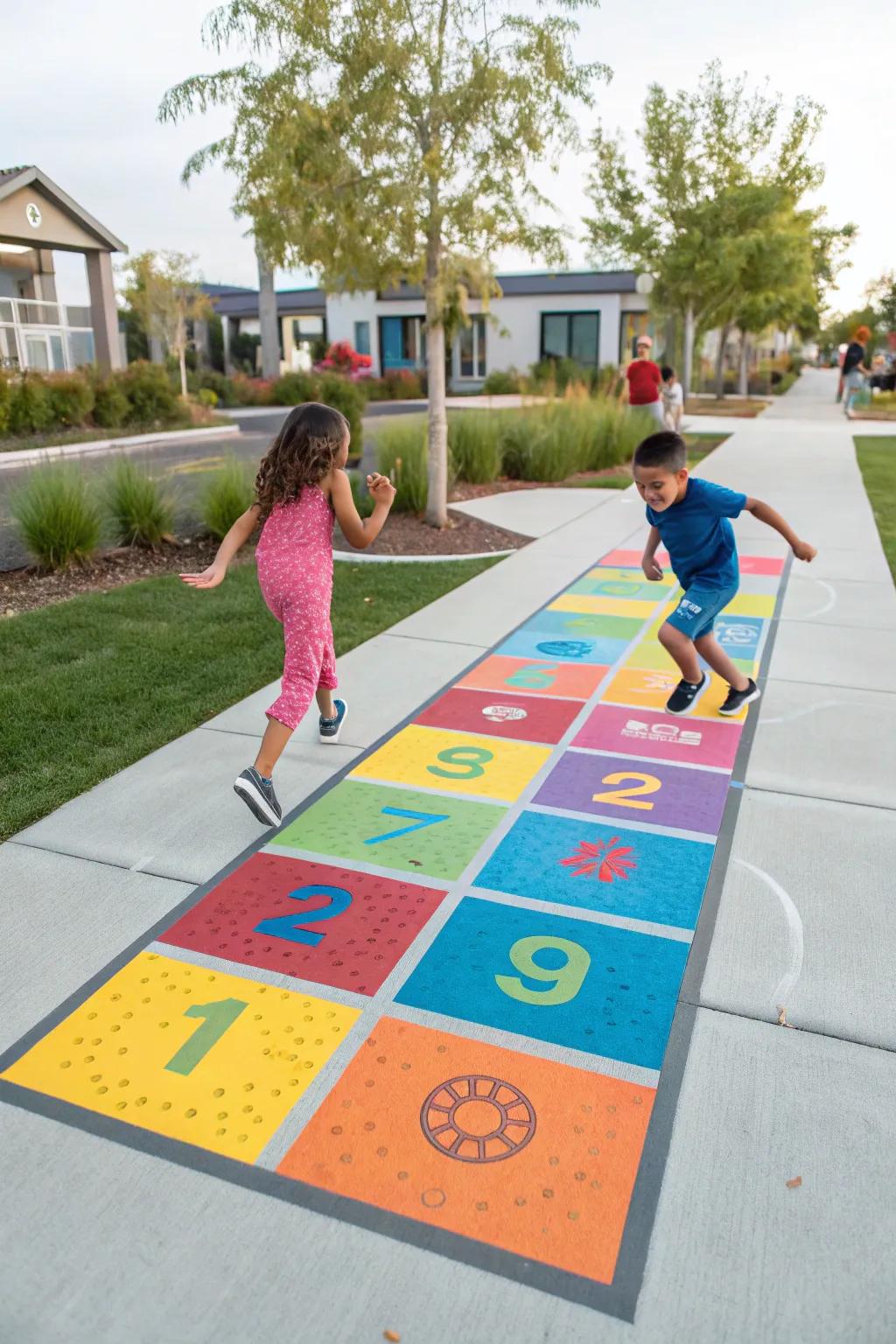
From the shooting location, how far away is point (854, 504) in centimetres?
1111

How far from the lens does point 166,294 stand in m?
31.2

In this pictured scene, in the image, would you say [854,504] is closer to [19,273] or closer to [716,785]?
[716,785]

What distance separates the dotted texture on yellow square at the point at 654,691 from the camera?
4.99 metres

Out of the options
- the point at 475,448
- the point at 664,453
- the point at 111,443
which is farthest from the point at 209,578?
the point at 111,443

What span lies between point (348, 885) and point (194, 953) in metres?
0.58

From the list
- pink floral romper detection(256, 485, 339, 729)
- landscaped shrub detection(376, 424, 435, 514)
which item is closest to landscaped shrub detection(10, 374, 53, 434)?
landscaped shrub detection(376, 424, 435, 514)

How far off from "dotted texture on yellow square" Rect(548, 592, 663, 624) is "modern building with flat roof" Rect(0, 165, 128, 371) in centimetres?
2002

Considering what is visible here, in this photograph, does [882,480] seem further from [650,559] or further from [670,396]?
[650,559]

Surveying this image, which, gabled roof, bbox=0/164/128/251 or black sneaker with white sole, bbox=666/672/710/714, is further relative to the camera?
gabled roof, bbox=0/164/128/251

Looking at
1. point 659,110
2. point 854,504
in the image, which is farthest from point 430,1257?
point 659,110

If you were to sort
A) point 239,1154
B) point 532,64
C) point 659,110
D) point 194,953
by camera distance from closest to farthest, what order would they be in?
point 239,1154 → point 194,953 → point 532,64 → point 659,110

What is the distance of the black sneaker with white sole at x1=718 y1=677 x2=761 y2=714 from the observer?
193 inches

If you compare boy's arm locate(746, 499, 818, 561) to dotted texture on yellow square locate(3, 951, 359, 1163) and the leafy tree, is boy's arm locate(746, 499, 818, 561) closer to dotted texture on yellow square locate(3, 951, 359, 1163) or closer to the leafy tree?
dotted texture on yellow square locate(3, 951, 359, 1163)

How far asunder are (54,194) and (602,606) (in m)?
22.7
